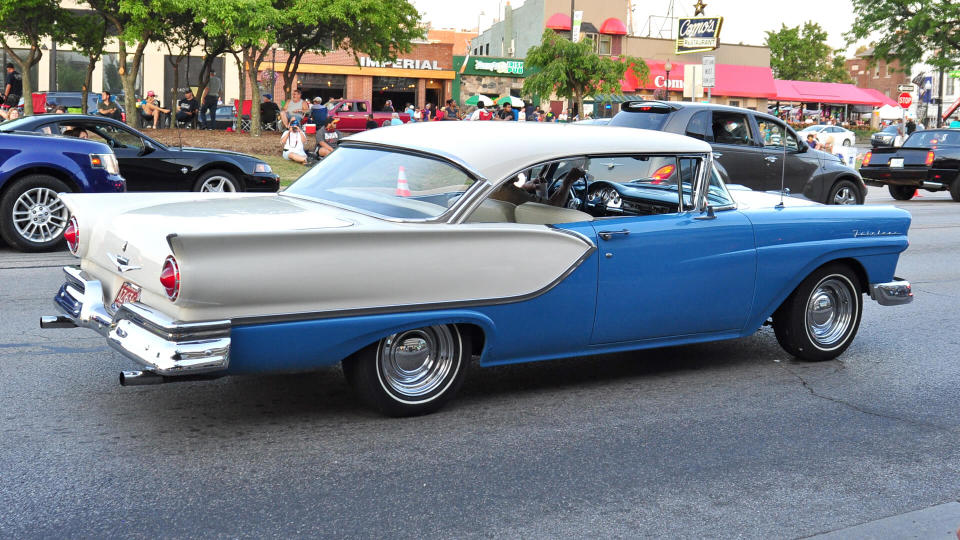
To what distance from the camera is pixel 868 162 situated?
21.1m

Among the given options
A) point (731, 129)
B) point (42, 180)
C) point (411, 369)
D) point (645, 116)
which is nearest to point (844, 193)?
point (731, 129)

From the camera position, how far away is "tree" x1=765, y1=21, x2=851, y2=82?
240 feet

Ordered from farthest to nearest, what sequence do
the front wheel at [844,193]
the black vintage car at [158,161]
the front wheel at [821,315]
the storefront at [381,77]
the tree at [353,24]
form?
the storefront at [381,77] → the tree at [353,24] → the front wheel at [844,193] → the black vintage car at [158,161] → the front wheel at [821,315]

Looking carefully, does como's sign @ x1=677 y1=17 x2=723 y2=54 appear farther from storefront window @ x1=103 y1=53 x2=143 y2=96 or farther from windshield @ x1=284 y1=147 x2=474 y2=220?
windshield @ x1=284 y1=147 x2=474 y2=220

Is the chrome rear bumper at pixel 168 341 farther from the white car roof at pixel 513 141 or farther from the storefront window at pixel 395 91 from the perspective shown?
the storefront window at pixel 395 91

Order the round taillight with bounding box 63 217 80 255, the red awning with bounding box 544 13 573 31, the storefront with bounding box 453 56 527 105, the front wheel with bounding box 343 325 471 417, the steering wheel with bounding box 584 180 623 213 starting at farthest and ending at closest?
1. the storefront with bounding box 453 56 527 105
2. the red awning with bounding box 544 13 573 31
3. the steering wheel with bounding box 584 180 623 213
4. the round taillight with bounding box 63 217 80 255
5. the front wheel with bounding box 343 325 471 417

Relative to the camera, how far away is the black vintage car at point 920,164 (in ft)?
68.0

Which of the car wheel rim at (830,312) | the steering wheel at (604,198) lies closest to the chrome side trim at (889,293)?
the car wheel rim at (830,312)

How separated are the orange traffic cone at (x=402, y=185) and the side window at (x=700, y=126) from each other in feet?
27.4

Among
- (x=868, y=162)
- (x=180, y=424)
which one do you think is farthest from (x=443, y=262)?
(x=868, y=162)

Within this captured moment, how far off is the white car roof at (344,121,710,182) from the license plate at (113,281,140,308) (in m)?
1.61

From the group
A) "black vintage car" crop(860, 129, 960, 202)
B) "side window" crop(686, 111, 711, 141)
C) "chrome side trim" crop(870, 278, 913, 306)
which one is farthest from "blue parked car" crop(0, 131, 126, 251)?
"black vintage car" crop(860, 129, 960, 202)

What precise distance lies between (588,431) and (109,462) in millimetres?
2214

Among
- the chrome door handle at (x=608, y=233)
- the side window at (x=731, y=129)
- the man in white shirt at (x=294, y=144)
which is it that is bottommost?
the chrome door handle at (x=608, y=233)
